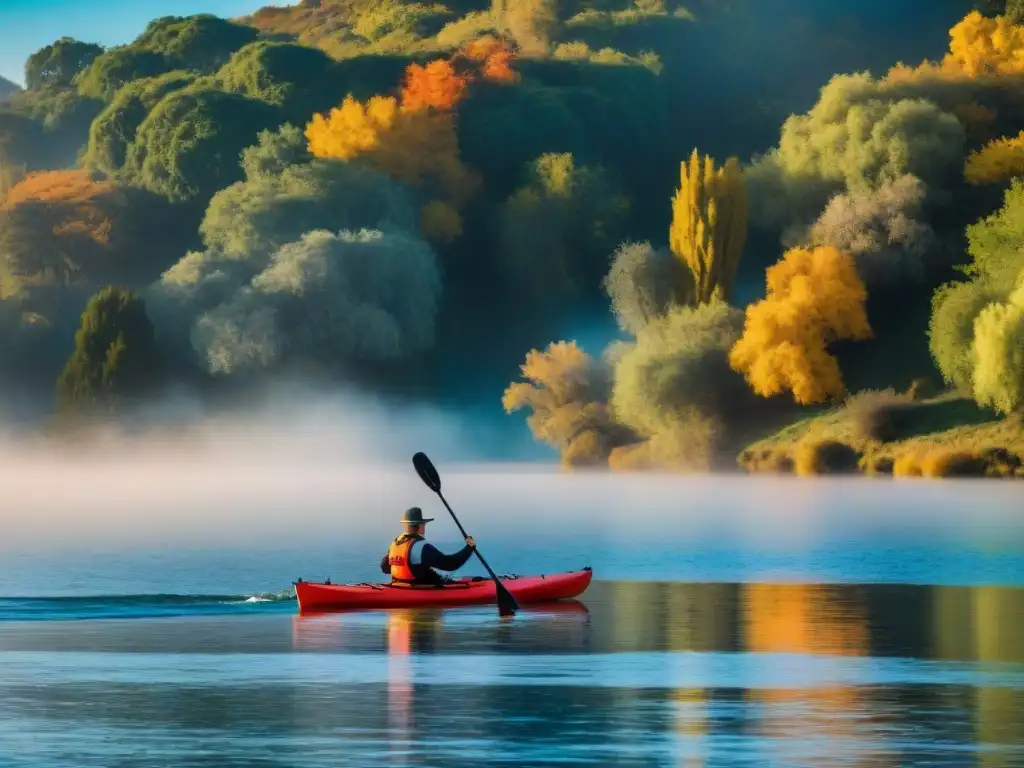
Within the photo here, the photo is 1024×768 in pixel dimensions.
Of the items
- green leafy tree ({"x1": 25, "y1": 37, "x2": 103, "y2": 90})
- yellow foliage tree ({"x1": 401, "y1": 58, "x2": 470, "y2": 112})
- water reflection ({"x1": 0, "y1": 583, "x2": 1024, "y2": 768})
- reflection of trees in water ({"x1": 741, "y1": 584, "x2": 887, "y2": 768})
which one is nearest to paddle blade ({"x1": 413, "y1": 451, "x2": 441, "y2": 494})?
water reflection ({"x1": 0, "y1": 583, "x2": 1024, "y2": 768})

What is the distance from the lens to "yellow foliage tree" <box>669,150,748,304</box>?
69.4 m

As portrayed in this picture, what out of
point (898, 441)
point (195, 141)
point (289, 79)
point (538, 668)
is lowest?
point (538, 668)

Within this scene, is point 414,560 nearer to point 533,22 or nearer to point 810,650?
point 810,650

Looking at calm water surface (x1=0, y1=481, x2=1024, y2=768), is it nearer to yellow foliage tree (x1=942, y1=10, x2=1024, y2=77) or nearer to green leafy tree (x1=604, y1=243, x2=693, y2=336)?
green leafy tree (x1=604, y1=243, x2=693, y2=336)

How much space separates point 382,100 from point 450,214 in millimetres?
4619

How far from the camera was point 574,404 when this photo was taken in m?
69.6

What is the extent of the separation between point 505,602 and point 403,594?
3.41 ft

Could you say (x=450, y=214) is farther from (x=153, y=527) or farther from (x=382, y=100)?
(x=153, y=527)

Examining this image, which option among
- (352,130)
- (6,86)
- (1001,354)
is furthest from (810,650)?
(6,86)

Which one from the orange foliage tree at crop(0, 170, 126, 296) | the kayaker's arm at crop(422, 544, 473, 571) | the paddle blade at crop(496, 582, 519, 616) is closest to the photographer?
the paddle blade at crop(496, 582, 519, 616)

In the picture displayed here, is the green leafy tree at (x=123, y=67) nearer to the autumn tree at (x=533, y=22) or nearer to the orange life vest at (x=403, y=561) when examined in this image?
the autumn tree at (x=533, y=22)

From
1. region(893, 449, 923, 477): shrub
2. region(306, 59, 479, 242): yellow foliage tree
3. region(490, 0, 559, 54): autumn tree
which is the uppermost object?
region(490, 0, 559, 54): autumn tree

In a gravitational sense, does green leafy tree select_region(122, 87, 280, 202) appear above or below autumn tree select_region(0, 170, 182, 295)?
above

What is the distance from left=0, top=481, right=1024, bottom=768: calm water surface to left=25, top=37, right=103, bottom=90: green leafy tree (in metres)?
80.1
